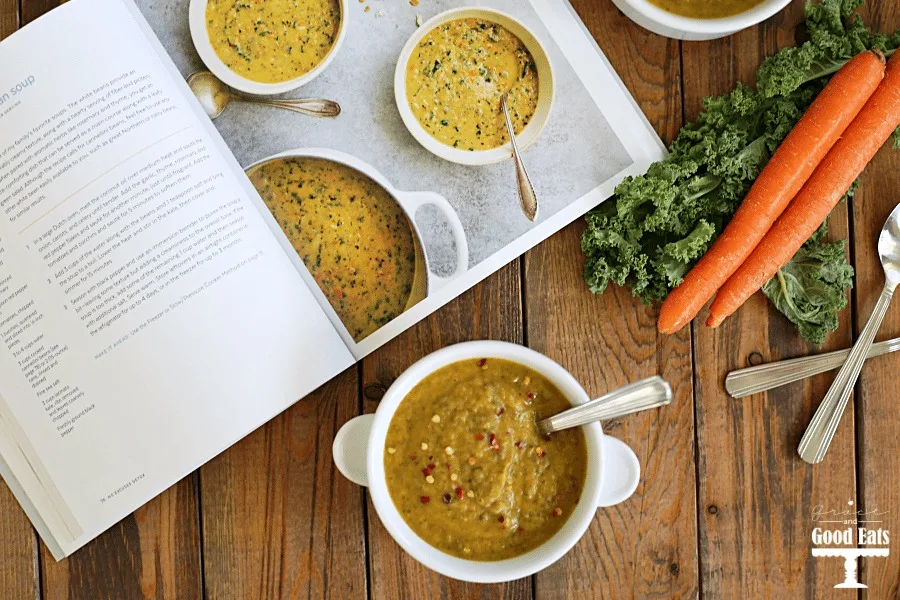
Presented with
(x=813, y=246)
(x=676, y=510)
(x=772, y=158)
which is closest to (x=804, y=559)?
(x=676, y=510)

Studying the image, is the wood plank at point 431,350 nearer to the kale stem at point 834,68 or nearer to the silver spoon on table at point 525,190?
the silver spoon on table at point 525,190

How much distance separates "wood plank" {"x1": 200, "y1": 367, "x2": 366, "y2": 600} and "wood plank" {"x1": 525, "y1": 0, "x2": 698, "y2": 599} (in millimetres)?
274

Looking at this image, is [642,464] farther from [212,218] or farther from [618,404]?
[212,218]

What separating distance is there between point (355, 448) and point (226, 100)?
488 millimetres

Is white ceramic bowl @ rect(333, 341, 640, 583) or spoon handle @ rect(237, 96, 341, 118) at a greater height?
spoon handle @ rect(237, 96, 341, 118)

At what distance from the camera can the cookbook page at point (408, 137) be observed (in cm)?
97

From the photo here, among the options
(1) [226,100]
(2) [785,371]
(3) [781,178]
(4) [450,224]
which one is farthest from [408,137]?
(2) [785,371]

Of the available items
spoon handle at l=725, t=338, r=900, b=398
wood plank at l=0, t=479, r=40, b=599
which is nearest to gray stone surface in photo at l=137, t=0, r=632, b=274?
spoon handle at l=725, t=338, r=900, b=398

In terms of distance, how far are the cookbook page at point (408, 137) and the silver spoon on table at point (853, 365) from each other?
1.11ft

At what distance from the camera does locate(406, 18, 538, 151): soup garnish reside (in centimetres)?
97

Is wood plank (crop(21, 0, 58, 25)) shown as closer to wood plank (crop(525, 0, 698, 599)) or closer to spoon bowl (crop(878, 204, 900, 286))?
wood plank (crop(525, 0, 698, 599))

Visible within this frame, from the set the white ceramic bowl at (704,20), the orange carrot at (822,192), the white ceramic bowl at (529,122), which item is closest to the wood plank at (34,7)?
the white ceramic bowl at (529,122)

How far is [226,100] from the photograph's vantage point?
3.15 feet

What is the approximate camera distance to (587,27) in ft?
3.28
